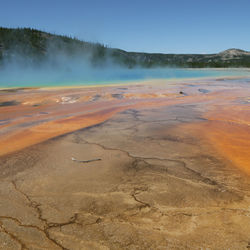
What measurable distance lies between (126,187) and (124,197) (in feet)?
0.57

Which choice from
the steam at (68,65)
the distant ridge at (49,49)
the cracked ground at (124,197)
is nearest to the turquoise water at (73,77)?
the steam at (68,65)

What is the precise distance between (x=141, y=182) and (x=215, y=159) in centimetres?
105

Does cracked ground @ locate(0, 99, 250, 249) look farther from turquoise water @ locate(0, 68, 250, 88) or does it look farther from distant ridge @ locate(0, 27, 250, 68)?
distant ridge @ locate(0, 27, 250, 68)

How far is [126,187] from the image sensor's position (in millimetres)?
2219

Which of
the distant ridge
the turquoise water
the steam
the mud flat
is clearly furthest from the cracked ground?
the distant ridge

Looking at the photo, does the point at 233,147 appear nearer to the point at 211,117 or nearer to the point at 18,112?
the point at 211,117

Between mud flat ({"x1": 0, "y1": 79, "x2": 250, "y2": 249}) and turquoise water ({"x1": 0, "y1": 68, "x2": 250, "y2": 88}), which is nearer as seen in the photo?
mud flat ({"x1": 0, "y1": 79, "x2": 250, "y2": 249})

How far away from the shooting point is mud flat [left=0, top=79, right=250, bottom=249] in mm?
1586

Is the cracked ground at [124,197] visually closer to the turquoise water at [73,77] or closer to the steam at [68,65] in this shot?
the turquoise water at [73,77]

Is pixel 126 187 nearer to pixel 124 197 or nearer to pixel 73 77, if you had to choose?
pixel 124 197

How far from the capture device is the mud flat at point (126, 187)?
1586 mm

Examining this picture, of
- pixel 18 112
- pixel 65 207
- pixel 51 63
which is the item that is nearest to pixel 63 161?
pixel 65 207

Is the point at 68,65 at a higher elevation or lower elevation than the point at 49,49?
lower

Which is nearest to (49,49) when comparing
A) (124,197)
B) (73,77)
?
(73,77)
